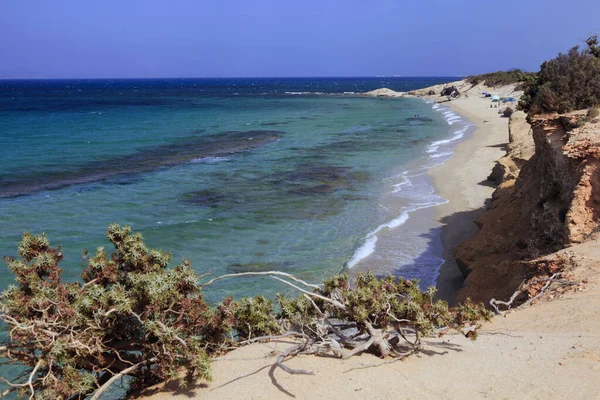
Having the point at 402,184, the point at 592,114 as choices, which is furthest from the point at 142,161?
the point at 592,114

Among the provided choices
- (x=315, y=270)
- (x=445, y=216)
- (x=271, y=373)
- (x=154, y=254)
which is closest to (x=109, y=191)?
(x=315, y=270)

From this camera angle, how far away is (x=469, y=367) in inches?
211

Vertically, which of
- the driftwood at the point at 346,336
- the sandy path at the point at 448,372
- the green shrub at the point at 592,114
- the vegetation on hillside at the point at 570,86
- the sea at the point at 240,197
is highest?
the vegetation on hillside at the point at 570,86

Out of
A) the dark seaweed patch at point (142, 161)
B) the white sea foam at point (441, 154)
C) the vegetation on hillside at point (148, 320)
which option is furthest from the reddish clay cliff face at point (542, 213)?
the dark seaweed patch at point (142, 161)

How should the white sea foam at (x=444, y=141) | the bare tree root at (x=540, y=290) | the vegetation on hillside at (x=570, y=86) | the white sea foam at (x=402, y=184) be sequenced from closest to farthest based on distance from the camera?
the bare tree root at (x=540, y=290) → the vegetation on hillside at (x=570, y=86) → the white sea foam at (x=402, y=184) → the white sea foam at (x=444, y=141)

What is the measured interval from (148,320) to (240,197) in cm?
1619

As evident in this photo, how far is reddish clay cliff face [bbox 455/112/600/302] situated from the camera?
8484 millimetres

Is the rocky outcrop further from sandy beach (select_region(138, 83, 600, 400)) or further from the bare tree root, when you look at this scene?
sandy beach (select_region(138, 83, 600, 400))

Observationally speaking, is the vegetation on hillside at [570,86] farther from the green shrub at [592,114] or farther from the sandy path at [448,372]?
the sandy path at [448,372]

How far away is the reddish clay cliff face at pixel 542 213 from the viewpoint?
848 centimetres

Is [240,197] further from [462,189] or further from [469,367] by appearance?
[469,367]

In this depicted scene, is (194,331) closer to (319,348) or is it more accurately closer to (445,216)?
(319,348)

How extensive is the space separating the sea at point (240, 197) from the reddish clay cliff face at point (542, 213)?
1.94m

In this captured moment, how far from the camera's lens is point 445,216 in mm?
17484
